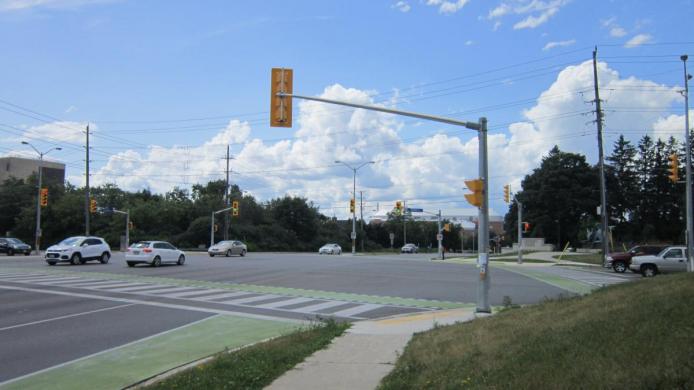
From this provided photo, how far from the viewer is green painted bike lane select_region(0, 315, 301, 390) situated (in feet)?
24.6

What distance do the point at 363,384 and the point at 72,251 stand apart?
30.8 metres

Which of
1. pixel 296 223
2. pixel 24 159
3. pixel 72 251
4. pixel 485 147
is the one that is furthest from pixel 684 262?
pixel 24 159

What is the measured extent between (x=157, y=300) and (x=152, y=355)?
7810 millimetres

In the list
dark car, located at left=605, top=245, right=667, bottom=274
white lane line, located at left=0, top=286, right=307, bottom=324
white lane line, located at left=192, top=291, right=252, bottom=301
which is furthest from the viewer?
dark car, located at left=605, top=245, right=667, bottom=274

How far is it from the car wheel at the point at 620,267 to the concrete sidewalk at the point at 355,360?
2704 cm

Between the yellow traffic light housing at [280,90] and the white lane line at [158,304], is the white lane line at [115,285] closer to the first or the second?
the white lane line at [158,304]

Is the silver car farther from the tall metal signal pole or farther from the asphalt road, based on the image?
the tall metal signal pole

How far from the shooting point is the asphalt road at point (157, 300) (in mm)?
10367

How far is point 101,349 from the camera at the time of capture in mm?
9633

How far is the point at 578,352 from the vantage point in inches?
218

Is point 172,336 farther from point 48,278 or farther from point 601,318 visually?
point 48,278

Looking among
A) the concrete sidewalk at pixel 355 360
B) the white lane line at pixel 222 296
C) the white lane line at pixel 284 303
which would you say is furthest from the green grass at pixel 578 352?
the white lane line at pixel 222 296

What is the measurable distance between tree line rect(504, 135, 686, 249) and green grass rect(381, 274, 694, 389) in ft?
267

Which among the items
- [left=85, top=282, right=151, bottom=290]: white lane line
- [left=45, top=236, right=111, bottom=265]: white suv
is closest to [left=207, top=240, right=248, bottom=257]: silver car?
[left=45, top=236, right=111, bottom=265]: white suv
